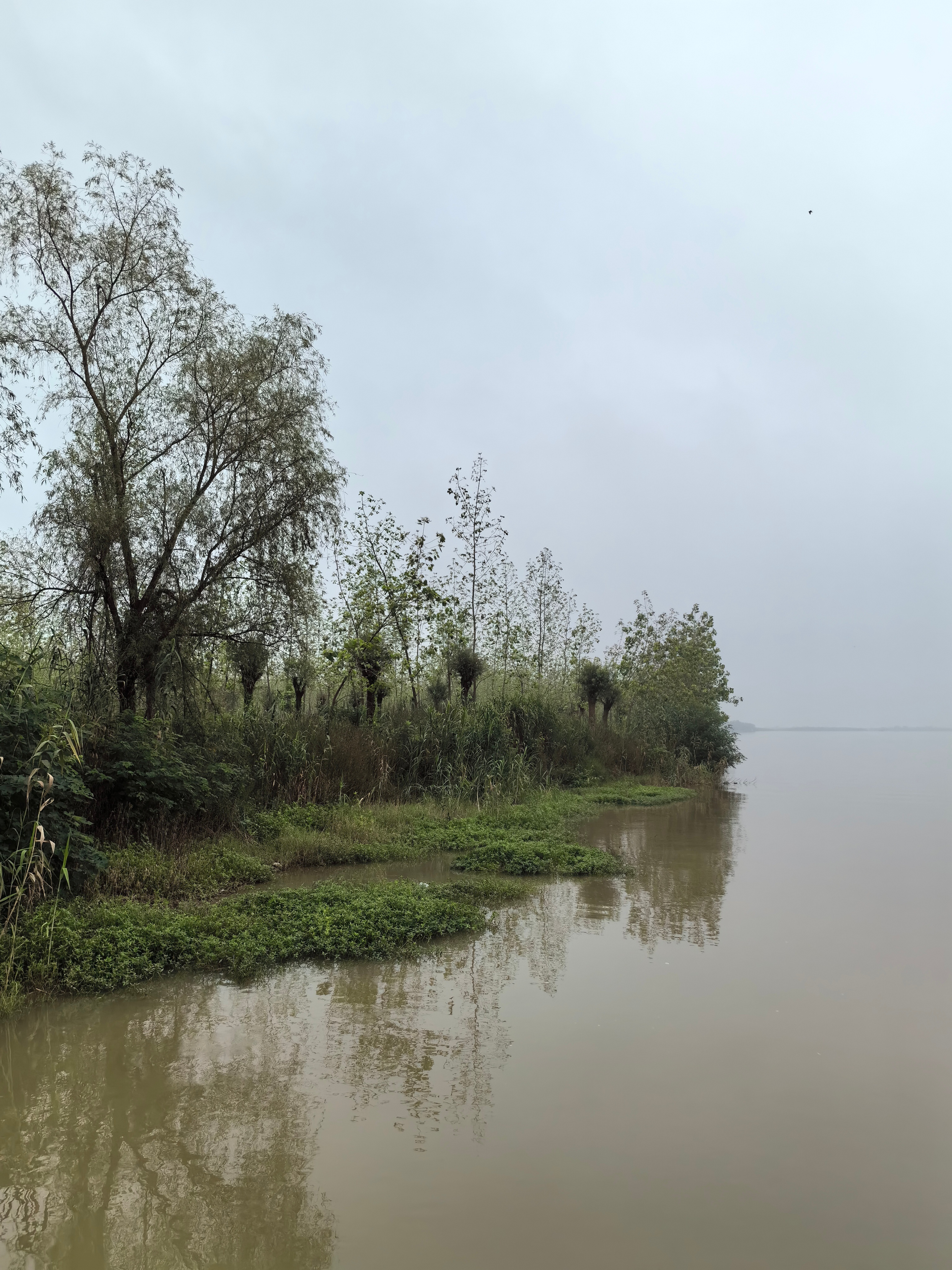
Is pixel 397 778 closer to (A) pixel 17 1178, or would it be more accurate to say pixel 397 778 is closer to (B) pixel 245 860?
(B) pixel 245 860

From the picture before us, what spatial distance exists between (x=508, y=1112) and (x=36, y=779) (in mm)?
4340

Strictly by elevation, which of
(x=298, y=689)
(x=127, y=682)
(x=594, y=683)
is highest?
(x=594, y=683)

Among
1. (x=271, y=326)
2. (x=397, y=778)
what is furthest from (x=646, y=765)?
(x=271, y=326)

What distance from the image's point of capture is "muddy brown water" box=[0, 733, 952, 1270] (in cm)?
310

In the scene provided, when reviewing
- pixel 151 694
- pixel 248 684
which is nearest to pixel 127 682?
pixel 151 694

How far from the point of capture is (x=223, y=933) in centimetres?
621

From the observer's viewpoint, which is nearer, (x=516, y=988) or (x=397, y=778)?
(x=516, y=988)

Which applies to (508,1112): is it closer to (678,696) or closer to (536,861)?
(536,861)

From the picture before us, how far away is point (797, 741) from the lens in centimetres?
8888

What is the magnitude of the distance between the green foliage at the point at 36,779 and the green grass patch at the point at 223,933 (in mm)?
447

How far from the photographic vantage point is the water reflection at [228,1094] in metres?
3.10

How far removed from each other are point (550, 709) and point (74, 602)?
10763 millimetres

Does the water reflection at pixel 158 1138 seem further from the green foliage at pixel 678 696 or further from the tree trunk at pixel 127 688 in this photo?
the green foliage at pixel 678 696

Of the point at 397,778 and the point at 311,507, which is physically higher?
the point at 311,507
